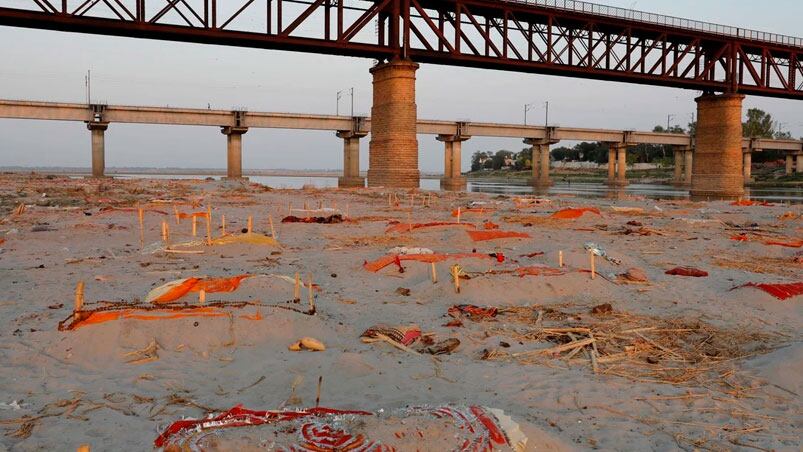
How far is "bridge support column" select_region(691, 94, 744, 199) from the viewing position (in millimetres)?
42938

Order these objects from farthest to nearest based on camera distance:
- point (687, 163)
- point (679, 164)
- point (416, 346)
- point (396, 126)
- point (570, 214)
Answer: point (679, 164), point (687, 163), point (396, 126), point (570, 214), point (416, 346)

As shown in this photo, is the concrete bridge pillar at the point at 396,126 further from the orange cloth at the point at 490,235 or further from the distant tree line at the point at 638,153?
the distant tree line at the point at 638,153

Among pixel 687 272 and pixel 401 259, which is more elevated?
pixel 401 259

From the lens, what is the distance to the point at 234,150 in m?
57.3

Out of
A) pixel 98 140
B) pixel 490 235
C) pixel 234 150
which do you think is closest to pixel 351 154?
pixel 234 150

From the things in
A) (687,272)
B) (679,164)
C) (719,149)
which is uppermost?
(679,164)

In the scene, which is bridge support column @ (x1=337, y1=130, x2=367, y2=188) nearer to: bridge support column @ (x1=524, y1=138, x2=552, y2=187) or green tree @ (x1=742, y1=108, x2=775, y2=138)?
bridge support column @ (x1=524, y1=138, x2=552, y2=187)

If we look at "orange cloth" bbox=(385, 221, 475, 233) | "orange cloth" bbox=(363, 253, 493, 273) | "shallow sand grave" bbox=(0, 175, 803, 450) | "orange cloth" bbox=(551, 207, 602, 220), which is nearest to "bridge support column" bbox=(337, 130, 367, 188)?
"orange cloth" bbox=(551, 207, 602, 220)

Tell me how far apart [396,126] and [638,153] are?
109 metres

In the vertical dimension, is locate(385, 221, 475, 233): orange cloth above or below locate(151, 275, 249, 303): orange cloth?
above

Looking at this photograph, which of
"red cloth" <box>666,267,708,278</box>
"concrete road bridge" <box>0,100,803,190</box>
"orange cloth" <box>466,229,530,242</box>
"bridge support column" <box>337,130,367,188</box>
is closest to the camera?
"red cloth" <box>666,267,708,278</box>

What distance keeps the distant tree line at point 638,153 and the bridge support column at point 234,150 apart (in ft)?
225

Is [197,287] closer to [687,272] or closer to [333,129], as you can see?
[687,272]

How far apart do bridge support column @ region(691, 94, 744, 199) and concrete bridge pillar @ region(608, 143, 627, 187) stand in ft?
108
